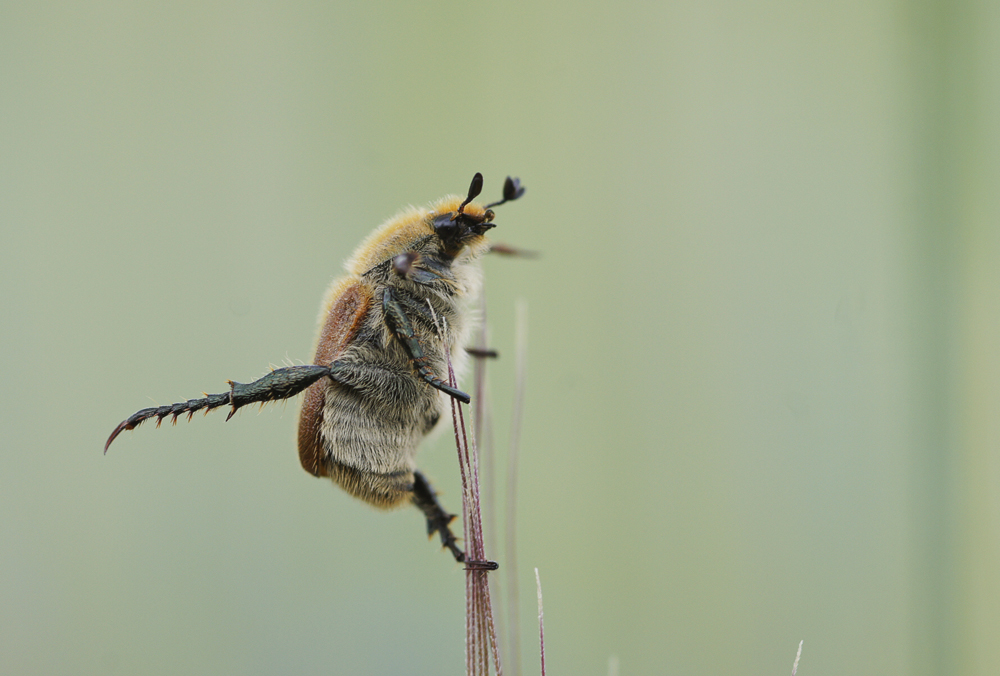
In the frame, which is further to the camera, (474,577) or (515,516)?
(515,516)

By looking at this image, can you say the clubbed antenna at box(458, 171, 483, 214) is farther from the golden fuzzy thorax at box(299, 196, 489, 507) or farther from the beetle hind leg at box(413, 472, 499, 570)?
the beetle hind leg at box(413, 472, 499, 570)

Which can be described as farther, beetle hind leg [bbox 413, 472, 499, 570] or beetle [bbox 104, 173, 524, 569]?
beetle hind leg [bbox 413, 472, 499, 570]

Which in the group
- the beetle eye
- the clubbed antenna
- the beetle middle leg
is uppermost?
the clubbed antenna

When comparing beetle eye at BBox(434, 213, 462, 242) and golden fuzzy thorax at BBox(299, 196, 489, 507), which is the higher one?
beetle eye at BBox(434, 213, 462, 242)

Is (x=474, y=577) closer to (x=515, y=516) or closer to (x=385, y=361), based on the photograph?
(x=385, y=361)

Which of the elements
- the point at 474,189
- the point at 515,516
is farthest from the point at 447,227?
the point at 515,516

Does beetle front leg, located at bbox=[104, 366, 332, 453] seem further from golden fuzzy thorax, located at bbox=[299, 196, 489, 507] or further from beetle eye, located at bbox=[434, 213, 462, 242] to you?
beetle eye, located at bbox=[434, 213, 462, 242]

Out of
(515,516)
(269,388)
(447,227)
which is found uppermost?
(447,227)

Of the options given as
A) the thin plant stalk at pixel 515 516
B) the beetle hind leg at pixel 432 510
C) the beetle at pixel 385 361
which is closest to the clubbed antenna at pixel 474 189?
the beetle at pixel 385 361

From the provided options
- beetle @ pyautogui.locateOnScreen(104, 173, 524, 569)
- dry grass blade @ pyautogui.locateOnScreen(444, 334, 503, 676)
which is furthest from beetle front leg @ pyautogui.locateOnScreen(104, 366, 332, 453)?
dry grass blade @ pyautogui.locateOnScreen(444, 334, 503, 676)
